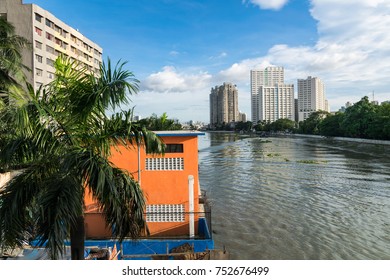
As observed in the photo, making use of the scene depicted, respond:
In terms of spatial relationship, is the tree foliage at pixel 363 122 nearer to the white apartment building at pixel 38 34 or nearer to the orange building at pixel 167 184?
the white apartment building at pixel 38 34

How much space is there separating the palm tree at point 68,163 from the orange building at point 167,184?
648cm

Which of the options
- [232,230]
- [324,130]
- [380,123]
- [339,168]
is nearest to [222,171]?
[339,168]

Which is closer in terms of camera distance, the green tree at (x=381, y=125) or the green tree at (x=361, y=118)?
the green tree at (x=381, y=125)

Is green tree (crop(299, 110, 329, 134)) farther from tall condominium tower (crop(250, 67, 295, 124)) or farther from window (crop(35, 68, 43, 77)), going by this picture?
window (crop(35, 68, 43, 77))

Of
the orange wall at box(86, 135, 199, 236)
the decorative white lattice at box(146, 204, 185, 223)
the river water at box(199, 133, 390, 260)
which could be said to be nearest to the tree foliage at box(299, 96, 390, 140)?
the river water at box(199, 133, 390, 260)

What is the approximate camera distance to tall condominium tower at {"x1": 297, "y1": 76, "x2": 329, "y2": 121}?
181 m

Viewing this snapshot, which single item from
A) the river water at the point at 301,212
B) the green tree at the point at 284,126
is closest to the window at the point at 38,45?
the river water at the point at 301,212

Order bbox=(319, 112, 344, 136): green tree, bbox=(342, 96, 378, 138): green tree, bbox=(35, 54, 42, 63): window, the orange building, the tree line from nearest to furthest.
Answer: the orange building → bbox=(35, 54, 42, 63): window → the tree line → bbox=(342, 96, 378, 138): green tree → bbox=(319, 112, 344, 136): green tree

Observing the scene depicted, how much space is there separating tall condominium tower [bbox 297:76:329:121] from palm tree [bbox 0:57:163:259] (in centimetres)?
18252

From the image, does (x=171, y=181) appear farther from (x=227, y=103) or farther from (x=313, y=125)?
(x=227, y=103)

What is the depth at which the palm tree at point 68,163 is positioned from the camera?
12.3 ft

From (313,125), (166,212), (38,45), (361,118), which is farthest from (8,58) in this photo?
(313,125)

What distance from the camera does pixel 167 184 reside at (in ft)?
36.8

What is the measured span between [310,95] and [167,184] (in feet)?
620
